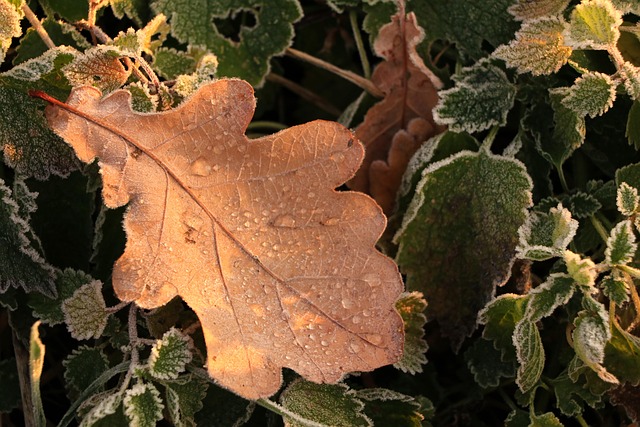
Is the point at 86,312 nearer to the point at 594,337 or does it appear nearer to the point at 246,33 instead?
the point at 246,33

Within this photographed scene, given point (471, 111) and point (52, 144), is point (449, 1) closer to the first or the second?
point (471, 111)

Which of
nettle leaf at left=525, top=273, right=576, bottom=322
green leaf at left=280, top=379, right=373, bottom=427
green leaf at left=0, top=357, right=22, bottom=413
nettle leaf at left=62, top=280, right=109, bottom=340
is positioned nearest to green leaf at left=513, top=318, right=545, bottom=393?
nettle leaf at left=525, top=273, right=576, bottom=322

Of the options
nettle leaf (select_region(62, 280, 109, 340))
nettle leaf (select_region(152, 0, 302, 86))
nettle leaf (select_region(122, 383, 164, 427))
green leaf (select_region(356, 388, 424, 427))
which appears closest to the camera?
nettle leaf (select_region(122, 383, 164, 427))

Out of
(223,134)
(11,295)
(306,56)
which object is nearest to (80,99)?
(223,134)

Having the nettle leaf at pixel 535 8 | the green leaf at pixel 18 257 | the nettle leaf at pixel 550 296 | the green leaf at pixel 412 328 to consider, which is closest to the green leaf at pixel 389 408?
the green leaf at pixel 412 328

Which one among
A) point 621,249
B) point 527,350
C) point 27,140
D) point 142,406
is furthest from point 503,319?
point 27,140

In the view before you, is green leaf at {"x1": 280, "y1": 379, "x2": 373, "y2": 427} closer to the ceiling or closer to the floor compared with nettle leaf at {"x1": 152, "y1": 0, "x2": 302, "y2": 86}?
closer to the floor

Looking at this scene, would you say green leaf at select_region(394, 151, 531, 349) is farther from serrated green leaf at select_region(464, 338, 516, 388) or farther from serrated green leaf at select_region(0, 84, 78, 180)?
serrated green leaf at select_region(0, 84, 78, 180)

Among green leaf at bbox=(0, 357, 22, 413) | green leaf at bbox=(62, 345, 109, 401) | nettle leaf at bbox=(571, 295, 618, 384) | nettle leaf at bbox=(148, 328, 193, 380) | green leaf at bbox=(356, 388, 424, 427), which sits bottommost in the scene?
green leaf at bbox=(0, 357, 22, 413)
